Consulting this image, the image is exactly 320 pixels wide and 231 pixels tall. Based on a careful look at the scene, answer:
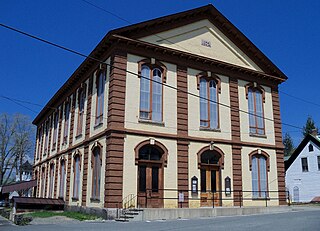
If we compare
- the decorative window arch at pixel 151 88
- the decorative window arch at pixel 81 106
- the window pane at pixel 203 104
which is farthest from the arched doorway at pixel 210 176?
the decorative window arch at pixel 81 106

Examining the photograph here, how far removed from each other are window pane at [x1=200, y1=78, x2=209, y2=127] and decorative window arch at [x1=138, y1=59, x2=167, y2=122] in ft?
9.40

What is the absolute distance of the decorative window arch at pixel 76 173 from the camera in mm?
24834

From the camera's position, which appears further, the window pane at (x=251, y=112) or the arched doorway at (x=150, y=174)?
the window pane at (x=251, y=112)

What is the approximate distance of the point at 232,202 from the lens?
75.4ft

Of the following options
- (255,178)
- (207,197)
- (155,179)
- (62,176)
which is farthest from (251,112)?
(62,176)

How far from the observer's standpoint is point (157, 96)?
21.8 metres

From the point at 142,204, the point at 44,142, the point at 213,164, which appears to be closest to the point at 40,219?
the point at 142,204

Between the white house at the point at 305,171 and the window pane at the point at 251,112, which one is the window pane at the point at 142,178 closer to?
the window pane at the point at 251,112

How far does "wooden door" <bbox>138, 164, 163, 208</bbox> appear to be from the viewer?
65.8 feet

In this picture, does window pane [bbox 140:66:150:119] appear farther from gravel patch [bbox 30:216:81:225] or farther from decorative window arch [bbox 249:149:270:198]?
decorative window arch [bbox 249:149:270:198]

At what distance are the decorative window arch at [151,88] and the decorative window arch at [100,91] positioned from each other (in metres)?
2.51

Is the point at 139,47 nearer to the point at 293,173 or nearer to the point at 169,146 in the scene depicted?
the point at 169,146

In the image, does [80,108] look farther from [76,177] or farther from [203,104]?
[203,104]

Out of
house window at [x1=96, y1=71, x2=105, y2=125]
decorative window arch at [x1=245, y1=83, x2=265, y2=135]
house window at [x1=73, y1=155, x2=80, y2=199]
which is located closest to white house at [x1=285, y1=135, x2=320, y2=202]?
decorative window arch at [x1=245, y1=83, x2=265, y2=135]
